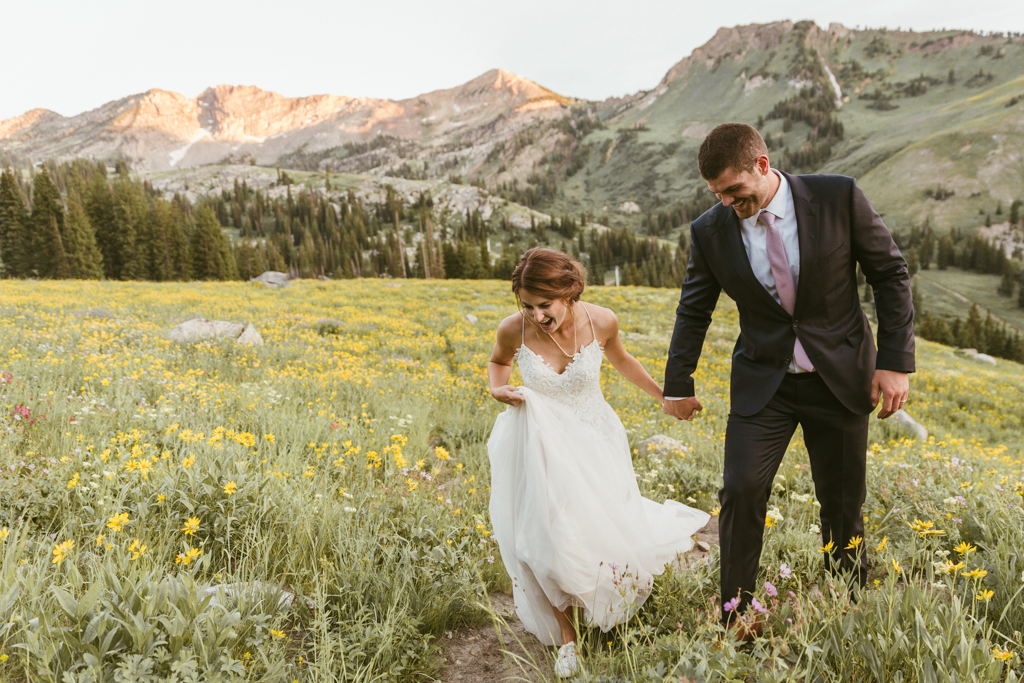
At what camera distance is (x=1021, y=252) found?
125 metres

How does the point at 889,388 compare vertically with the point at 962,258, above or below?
above

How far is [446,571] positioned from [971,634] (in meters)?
2.83

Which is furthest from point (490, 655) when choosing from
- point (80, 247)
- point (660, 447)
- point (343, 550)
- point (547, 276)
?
point (80, 247)

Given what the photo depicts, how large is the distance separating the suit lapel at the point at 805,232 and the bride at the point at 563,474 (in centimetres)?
129

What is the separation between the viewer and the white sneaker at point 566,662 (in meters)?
2.82

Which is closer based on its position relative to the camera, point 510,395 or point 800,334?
point 800,334

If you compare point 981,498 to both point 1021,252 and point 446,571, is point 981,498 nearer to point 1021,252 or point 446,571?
point 446,571

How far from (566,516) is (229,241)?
305 ft

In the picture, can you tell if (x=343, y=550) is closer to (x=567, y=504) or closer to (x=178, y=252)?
A: (x=567, y=504)

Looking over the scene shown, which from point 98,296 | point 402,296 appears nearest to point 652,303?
point 402,296

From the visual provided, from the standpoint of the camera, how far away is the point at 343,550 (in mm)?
3398

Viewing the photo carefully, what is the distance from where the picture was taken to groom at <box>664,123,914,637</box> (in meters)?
3.04

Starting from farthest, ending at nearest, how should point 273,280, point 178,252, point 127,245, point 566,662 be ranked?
point 178,252 → point 127,245 → point 273,280 → point 566,662

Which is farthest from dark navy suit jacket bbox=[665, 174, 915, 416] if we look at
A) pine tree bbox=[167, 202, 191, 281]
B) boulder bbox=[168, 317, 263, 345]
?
pine tree bbox=[167, 202, 191, 281]
